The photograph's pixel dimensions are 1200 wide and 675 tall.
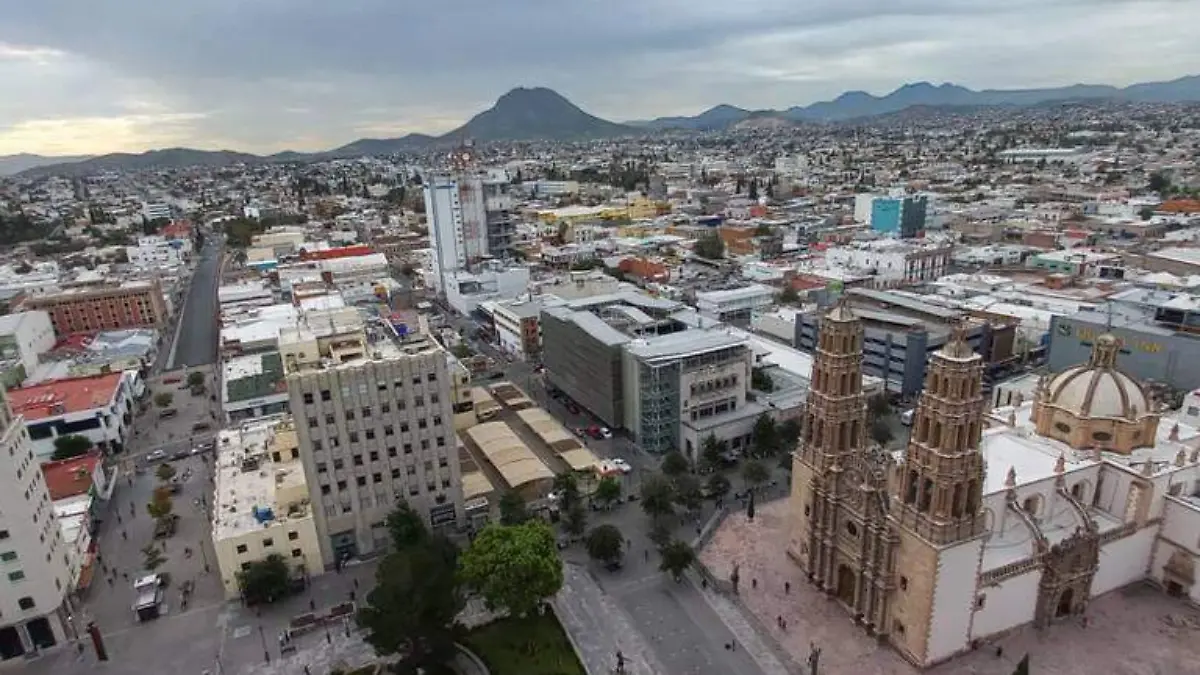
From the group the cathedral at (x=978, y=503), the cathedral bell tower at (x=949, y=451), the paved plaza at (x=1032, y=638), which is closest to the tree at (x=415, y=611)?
the paved plaza at (x=1032, y=638)

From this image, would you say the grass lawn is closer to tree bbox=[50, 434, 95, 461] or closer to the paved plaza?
the paved plaza

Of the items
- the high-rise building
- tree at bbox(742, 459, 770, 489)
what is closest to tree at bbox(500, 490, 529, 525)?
tree at bbox(742, 459, 770, 489)

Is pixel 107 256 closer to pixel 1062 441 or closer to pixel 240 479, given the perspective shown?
pixel 240 479

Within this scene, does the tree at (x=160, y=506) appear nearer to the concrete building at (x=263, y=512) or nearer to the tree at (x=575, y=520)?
→ the concrete building at (x=263, y=512)

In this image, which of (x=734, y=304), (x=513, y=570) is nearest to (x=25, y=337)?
(x=513, y=570)

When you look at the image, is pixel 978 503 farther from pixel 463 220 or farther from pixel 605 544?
pixel 463 220
